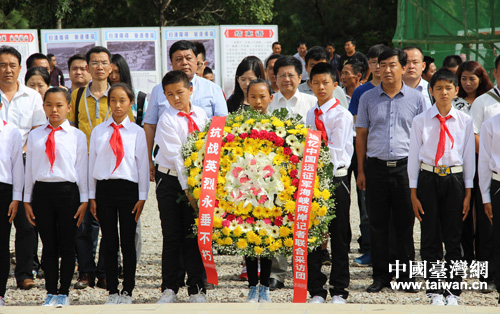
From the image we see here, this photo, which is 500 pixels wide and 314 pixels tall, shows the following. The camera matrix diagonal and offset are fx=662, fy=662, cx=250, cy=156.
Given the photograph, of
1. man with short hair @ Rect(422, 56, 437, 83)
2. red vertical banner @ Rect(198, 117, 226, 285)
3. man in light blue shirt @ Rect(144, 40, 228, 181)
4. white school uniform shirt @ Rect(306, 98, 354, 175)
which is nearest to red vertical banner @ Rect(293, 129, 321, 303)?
white school uniform shirt @ Rect(306, 98, 354, 175)

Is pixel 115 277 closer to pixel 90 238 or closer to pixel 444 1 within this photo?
pixel 90 238

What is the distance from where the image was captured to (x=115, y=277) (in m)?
5.52

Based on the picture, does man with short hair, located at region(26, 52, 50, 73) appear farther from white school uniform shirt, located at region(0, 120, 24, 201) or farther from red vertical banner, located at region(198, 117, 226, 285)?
red vertical banner, located at region(198, 117, 226, 285)

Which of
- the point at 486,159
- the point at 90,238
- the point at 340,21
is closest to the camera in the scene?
Result: the point at 486,159

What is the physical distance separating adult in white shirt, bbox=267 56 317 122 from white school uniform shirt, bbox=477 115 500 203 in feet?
5.27

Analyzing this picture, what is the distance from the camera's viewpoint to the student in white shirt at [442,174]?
5516mm

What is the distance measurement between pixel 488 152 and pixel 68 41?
10020 millimetres

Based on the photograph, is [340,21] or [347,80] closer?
[347,80]

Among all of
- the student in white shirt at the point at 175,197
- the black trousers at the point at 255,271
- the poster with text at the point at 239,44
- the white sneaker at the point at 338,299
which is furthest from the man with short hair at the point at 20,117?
the poster with text at the point at 239,44

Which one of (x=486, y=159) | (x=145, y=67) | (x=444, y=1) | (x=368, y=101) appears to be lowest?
(x=486, y=159)

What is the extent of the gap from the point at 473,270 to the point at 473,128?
1.47 meters

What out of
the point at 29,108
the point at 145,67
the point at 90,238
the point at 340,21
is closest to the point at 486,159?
the point at 90,238

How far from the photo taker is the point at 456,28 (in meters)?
15.7

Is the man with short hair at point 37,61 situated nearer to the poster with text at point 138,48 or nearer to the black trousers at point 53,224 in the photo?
the black trousers at point 53,224
